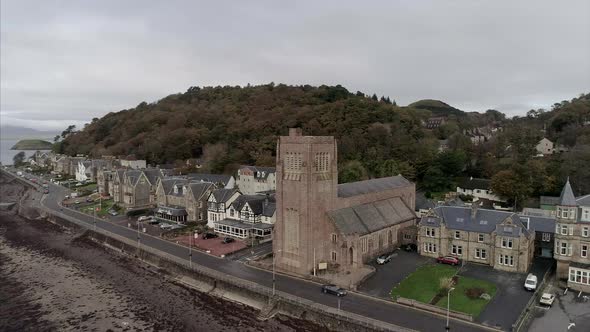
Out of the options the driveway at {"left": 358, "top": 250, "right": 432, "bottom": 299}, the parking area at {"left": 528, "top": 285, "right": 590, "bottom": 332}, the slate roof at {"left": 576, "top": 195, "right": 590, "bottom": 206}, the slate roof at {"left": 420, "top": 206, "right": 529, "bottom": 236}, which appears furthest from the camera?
the slate roof at {"left": 420, "top": 206, "right": 529, "bottom": 236}

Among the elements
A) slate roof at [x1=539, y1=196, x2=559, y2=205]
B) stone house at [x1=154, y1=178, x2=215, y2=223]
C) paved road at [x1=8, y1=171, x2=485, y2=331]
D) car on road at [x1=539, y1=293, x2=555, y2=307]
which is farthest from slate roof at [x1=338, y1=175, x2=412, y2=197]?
stone house at [x1=154, y1=178, x2=215, y2=223]

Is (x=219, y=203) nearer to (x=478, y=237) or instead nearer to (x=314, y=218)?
(x=314, y=218)

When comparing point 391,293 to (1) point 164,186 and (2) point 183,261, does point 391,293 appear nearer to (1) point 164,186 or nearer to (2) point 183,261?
(2) point 183,261

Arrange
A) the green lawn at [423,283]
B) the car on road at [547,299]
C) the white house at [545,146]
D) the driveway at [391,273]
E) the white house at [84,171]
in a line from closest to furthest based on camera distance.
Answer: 1. the car on road at [547,299]
2. the green lawn at [423,283]
3. the driveway at [391,273]
4. the white house at [545,146]
5. the white house at [84,171]

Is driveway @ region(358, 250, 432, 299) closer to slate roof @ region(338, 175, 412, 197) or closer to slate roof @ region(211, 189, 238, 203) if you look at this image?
slate roof @ region(338, 175, 412, 197)

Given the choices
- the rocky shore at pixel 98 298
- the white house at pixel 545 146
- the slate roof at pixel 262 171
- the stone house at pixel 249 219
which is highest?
the white house at pixel 545 146

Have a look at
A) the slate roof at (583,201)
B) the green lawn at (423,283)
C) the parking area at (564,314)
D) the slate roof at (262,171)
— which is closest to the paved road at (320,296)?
the green lawn at (423,283)

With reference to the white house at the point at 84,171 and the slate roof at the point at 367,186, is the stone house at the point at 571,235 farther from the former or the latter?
the white house at the point at 84,171
